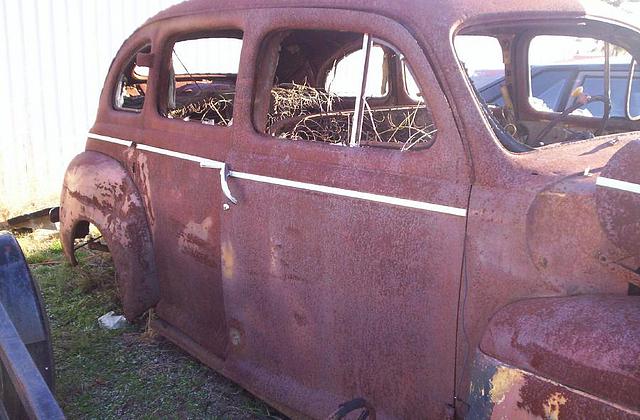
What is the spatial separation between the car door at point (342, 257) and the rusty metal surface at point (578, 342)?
10.2 inches

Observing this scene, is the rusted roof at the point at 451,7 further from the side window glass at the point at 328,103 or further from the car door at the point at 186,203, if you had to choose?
the car door at the point at 186,203

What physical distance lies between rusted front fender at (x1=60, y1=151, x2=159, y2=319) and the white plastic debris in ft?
1.41

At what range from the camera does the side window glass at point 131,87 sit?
3.87 metres

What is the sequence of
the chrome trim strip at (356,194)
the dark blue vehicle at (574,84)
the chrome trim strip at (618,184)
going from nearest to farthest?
the chrome trim strip at (618,184)
the chrome trim strip at (356,194)
the dark blue vehicle at (574,84)

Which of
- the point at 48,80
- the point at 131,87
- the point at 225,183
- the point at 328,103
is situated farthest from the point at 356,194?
the point at 48,80

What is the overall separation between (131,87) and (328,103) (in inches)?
63.0

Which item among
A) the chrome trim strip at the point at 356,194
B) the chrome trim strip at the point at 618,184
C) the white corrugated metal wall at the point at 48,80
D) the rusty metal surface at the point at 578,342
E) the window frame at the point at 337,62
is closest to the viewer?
the rusty metal surface at the point at 578,342

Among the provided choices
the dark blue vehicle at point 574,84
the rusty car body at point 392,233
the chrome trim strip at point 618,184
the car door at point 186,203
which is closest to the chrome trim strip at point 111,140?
the rusty car body at point 392,233

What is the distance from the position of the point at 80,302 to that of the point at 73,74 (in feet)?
12.0

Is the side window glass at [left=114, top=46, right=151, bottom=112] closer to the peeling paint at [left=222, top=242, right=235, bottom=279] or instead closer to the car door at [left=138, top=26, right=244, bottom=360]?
the car door at [left=138, top=26, right=244, bottom=360]

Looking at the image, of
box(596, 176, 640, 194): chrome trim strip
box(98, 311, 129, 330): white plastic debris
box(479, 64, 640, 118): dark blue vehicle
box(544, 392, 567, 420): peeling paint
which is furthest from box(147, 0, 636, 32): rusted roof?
box(479, 64, 640, 118): dark blue vehicle

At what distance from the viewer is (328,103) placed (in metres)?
3.61

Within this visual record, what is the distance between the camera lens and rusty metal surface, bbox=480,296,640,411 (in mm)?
1581

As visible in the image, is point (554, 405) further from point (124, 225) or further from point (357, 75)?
point (357, 75)
